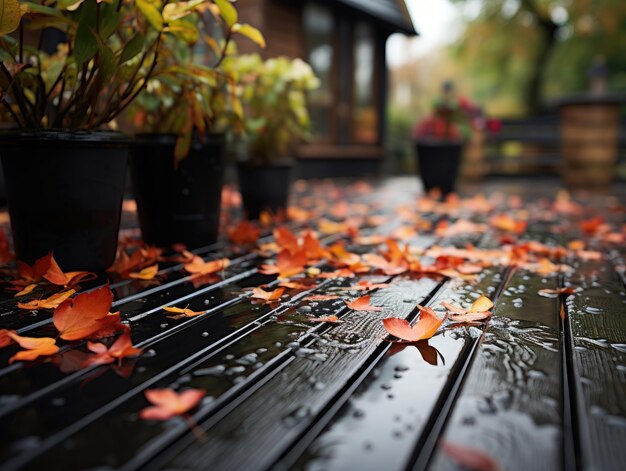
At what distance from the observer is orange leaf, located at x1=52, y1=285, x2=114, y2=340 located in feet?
3.40

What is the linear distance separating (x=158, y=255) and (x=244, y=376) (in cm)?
109

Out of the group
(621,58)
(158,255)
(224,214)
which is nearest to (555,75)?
(621,58)

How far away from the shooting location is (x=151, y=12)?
52.5 inches

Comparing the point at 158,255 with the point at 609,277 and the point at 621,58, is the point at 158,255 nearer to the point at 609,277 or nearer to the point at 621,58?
the point at 609,277

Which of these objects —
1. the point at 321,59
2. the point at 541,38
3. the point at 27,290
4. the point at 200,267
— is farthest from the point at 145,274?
the point at 541,38

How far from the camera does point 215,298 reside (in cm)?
138

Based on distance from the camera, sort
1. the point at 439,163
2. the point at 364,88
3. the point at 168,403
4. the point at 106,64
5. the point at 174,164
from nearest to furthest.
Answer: the point at 168,403 → the point at 106,64 → the point at 174,164 → the point at 439,163 → the point at 364,88

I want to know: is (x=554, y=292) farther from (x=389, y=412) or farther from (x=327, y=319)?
(x=389, y=412)

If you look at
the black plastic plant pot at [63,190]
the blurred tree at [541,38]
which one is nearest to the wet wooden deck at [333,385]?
the black plastic plant pot at [63,190]

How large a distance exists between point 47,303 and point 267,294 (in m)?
0.48

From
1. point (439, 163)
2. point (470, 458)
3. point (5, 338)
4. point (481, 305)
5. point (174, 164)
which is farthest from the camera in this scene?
point (439, 163)

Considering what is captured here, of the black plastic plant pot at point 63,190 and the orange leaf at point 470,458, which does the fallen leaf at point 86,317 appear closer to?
the black plastic plant pot at point 63,190

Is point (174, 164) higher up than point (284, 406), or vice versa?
point (174, 164)

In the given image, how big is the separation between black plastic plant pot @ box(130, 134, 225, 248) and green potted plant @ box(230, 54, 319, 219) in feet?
2.05
